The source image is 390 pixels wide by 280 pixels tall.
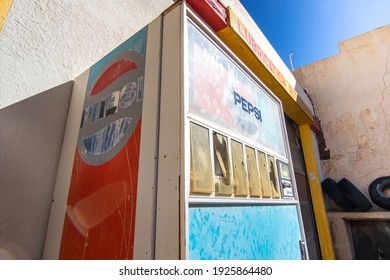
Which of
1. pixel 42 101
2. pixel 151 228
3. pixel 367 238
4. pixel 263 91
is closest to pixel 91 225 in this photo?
pixel 151 228

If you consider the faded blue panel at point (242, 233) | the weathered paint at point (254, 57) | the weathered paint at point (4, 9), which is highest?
the weathered paint at point (254, 57)

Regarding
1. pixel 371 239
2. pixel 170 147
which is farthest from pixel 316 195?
pixel 170 147

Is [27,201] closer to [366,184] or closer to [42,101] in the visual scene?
[42,101]

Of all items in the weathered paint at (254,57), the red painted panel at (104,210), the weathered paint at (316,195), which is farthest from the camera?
the weathered paint at (316,195)

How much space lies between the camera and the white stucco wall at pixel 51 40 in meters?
1.17

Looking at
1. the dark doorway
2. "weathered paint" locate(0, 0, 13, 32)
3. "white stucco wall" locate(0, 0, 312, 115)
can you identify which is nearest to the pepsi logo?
"white stucco wall" locate(0, 0, 312, 115)

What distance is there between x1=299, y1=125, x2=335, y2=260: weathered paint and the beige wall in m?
0.57

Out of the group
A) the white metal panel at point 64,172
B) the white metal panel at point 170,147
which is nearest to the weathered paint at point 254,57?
the white metal panel at point 170,147

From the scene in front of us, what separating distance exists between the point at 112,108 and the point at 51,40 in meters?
0.75

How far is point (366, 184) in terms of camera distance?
3.92 meters

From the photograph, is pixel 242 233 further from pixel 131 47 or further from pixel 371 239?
pixel 371 239

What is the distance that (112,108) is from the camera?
110 cm

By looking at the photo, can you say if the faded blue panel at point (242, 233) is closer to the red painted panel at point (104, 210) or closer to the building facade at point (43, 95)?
the building facade at point (43, 95)

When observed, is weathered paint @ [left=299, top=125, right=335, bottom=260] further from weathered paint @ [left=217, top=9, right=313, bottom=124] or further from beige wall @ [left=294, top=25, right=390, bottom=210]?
weathered paint @ [left=217, top=9, right=313, bottom=124]
